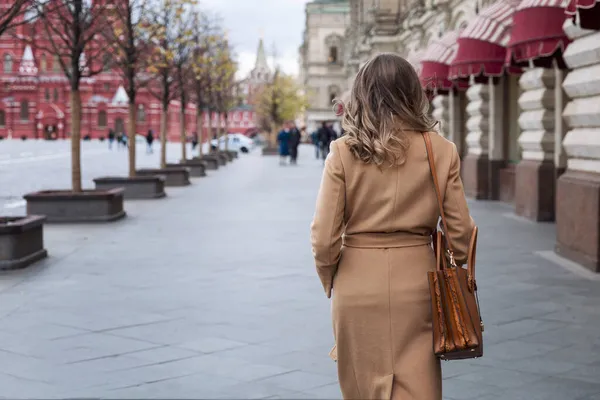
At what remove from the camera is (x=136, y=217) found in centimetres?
1756

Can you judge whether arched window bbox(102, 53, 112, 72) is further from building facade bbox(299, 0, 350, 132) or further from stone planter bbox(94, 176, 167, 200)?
building facade bbox(299, 0, 350, 132)

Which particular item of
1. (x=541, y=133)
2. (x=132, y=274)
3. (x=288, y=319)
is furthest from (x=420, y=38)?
(x=288, y=319)

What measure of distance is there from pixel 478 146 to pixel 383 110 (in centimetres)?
1900

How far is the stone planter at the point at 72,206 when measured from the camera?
15.9 meters

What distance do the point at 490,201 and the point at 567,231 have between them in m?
9.84

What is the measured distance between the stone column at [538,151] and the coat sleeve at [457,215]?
12857 mm

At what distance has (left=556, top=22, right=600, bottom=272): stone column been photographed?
35.3ft

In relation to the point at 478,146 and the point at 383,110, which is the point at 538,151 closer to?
the point at 478,146

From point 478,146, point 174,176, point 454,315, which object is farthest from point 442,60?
point 454,315

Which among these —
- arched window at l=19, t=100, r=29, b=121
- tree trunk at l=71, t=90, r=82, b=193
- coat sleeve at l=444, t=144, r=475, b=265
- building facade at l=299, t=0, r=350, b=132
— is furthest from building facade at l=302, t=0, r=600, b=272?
arched window at l=19, t=100, r=29, b=121

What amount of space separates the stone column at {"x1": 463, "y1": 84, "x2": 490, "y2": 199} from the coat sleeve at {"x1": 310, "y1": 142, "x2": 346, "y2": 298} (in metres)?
18.3

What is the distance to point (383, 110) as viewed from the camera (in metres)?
3.61

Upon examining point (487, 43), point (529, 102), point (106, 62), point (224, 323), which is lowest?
point (224, 323)

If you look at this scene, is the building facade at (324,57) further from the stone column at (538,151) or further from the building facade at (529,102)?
the stone column at (538,151)
